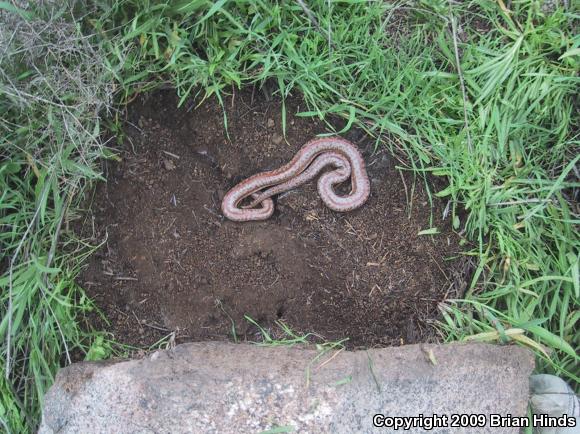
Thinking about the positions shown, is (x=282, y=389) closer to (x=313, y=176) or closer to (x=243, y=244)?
(x=243, y=244)

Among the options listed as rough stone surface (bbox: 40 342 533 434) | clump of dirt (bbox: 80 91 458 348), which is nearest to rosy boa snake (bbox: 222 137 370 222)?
clump of dirt (bbox: 80 91 458 348)

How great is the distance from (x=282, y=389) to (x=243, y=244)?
122 cm

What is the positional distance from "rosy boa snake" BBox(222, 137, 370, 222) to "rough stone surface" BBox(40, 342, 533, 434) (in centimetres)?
112

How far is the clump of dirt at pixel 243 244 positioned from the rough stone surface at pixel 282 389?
534 mm

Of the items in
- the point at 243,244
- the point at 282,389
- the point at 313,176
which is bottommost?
the point at 282,389

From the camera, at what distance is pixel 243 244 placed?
4.12 meters

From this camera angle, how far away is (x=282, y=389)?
3281 millimetres

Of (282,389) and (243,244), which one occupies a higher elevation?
(243,244)

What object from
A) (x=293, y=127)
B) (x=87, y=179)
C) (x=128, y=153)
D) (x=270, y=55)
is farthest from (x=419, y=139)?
(x=87, y=179)

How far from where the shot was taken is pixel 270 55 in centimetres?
391

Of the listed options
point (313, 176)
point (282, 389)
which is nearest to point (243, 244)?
point (313, 176)

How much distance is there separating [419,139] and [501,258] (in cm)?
109

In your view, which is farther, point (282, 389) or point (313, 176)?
point (313, 176)

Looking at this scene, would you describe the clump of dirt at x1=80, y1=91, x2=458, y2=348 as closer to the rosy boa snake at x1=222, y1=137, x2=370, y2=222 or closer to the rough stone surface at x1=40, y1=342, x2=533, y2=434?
the rosy boa snake at x1=222, y1=137, x2=370, y2=222
